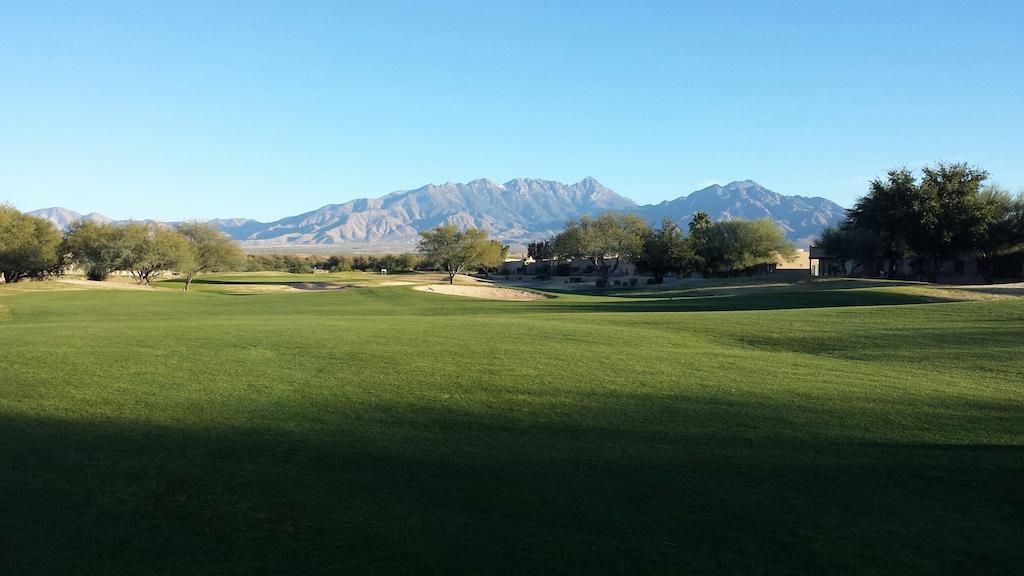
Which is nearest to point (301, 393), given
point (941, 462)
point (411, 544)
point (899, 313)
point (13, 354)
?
point (411, 544)

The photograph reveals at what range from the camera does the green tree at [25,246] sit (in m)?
62.4

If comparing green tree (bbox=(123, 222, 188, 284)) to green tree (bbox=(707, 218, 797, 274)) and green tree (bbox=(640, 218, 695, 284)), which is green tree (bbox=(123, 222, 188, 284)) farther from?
green tree (bbox=(707, 218, 797, 274))

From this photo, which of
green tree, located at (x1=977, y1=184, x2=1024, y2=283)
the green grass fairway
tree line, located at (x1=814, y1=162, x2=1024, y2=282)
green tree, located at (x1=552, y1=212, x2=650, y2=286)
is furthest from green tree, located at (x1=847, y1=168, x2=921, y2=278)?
the green grass fairway

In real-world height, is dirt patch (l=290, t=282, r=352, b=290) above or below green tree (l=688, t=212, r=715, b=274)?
below

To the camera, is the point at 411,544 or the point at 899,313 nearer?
the point at 411,544

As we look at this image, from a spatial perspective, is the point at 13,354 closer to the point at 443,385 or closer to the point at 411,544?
the point at 443,385

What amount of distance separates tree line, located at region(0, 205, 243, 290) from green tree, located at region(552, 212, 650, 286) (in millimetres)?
45999

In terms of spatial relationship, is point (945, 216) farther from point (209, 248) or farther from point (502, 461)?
point (209, 248)

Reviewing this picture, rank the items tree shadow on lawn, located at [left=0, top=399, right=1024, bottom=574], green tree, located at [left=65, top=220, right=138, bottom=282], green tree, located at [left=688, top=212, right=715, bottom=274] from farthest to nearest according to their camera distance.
→ green tree, located at [left=688, top=212, right=715, bottom=274]
green tree, located at [left=65, top=220, right=138, bottom=282]
tree shadow on lawn, located at [left=0, top=399, right=1024, bottom=574]

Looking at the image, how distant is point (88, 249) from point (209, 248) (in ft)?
61.1

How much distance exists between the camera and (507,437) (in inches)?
334

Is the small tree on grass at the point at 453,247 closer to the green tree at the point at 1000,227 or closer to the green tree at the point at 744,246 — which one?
the green tree at the point at 744,246

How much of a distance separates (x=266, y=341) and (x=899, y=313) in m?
19.3

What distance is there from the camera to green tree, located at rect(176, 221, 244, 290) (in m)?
88.6
